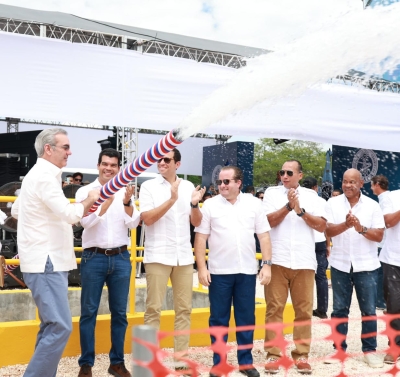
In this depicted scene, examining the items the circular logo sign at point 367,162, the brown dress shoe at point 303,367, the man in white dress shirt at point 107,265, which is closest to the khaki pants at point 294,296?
the brown dress shoe at point 303,367

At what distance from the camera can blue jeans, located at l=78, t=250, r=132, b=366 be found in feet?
16.7

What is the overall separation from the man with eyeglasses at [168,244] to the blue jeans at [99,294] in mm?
249

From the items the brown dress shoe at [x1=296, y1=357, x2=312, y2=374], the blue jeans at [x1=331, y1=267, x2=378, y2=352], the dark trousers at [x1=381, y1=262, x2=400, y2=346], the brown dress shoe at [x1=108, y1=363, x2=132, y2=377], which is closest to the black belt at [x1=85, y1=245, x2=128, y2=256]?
the brown dress shoe at [x1=108, y1=363, x2=132, y2=377]

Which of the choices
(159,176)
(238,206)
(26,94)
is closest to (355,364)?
(238,206)

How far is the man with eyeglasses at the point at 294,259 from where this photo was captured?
578cm

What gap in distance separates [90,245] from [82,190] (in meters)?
0.51

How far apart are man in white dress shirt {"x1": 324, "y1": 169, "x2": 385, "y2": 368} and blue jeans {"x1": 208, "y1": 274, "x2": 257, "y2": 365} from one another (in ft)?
3.53

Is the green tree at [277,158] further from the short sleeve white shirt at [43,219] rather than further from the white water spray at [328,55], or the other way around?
the short sleeve white shirt at [43,219]

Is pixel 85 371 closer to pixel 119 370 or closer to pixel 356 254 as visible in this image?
pixel 119 370

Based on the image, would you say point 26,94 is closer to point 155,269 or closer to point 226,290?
point 155,269

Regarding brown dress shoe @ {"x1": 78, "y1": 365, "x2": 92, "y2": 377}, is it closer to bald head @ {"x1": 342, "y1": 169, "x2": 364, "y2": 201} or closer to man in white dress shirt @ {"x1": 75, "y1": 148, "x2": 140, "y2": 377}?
man in white dress shirt @ {"x1": 75, "y1": 148, "x2": 140, "y2": 377}

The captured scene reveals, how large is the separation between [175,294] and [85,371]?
103cm

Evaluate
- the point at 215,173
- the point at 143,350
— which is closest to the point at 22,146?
the point at 215,173

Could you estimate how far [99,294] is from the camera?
518cm
